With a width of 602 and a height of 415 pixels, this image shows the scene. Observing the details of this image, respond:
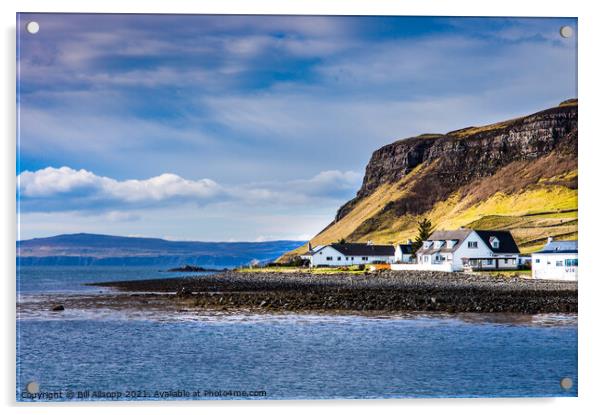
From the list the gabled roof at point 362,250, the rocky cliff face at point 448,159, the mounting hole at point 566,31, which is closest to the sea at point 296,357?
the mounting hole at point 566,31

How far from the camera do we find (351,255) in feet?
253

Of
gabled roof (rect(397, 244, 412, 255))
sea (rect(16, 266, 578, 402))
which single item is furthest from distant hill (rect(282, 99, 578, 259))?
sea (rect(16, 266, 578, 402))

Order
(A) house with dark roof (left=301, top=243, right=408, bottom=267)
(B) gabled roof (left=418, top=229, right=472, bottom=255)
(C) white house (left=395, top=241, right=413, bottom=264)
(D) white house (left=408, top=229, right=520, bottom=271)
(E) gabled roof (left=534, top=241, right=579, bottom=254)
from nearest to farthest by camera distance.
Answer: (E) gabled roof (left=534, top=241, right=579, bottom=254) → (D) white house (left=408, top=229, right=520, bottom=271) → (B) gabled roof (left=418, top=229, right=472, bottom=255) → (C) white house (left=395, top=241, right=413, bottom=264) → (A) house with dark roof (left=301, top=243, right=408, bottom=267)

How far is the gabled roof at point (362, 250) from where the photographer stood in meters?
77.1

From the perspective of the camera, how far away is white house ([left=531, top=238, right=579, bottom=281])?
2697 centimetres

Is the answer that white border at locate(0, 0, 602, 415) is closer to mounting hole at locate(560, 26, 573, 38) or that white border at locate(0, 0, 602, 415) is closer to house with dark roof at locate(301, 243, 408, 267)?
mounting hole at locate(560, 26, 573, 38)

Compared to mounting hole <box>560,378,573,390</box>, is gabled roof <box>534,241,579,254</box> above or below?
above

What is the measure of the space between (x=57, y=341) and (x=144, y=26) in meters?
8.89

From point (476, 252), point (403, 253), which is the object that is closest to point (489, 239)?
point (476, 252)

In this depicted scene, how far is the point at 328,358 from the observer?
16.5 meters

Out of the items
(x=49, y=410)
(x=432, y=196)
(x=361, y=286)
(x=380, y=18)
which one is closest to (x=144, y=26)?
(x=380, y=18)

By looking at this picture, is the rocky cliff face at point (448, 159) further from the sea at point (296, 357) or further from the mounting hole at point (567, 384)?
the mounting hole at point (567, 384)

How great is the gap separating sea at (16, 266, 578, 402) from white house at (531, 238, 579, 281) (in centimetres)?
540

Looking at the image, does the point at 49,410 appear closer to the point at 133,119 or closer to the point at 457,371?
the point at 133,119
